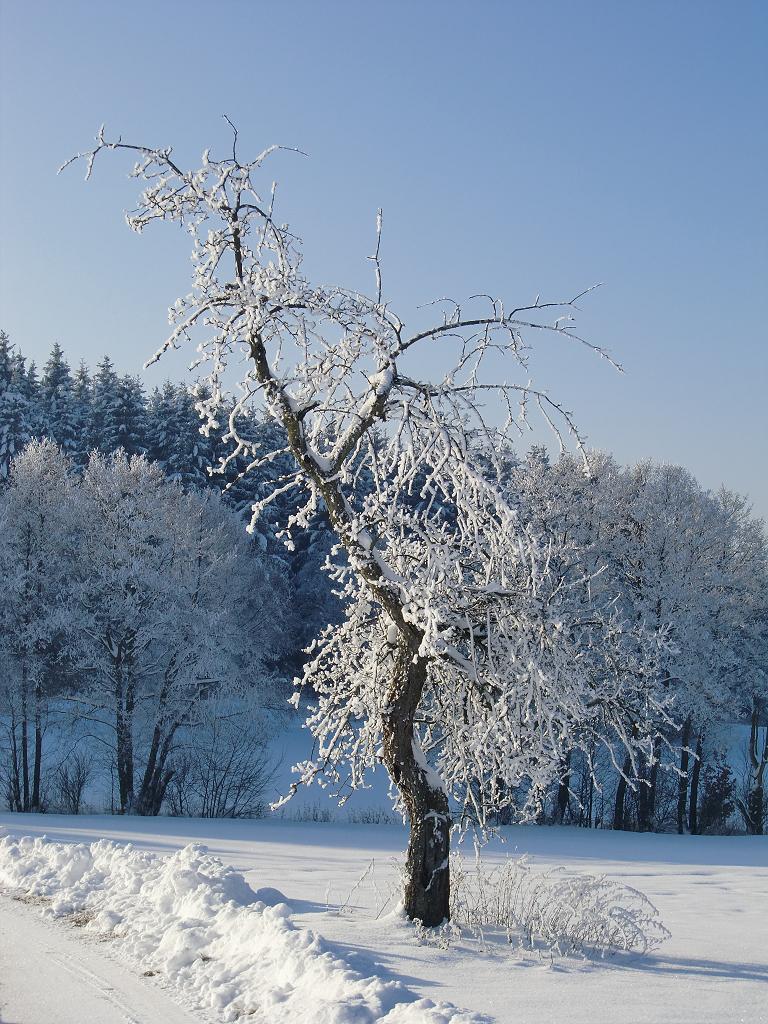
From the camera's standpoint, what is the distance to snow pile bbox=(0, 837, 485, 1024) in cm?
561

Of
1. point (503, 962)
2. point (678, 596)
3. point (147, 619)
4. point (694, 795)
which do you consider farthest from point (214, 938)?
point (694, 795)

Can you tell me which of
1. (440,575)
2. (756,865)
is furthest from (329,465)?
(756,865)

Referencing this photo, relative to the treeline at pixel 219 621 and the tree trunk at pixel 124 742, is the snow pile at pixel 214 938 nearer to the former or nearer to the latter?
the treeline at pixel 219 621

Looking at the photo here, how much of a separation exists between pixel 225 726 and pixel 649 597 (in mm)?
14038

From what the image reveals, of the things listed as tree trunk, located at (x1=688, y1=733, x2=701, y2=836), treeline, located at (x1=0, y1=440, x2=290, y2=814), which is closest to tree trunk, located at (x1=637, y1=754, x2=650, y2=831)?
tree trunk, located at (x1=688, y1=733, x2=701, y2=836)

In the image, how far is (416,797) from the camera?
7977mm

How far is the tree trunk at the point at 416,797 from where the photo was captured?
7777mm

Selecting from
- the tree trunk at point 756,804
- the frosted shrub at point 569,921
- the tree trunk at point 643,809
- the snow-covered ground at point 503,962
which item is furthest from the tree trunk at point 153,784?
the frosted shrub at point 569,921

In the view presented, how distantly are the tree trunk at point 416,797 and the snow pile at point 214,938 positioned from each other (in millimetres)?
1137

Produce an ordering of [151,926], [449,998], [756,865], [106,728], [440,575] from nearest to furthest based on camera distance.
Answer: [449,998] < [440,575] < [151,926] < [756,865] < [106,728]

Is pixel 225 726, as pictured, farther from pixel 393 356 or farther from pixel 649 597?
pixel 393 356

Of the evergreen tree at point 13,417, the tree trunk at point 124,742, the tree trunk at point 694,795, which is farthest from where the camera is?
the evergreen tree at point 13,417

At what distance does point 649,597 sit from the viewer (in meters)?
28.2

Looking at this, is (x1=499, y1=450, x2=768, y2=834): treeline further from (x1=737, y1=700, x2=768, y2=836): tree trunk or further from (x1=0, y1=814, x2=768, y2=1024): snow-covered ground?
(x1=0, y1=814, x2=768, y2=1024): snow-covered ground
